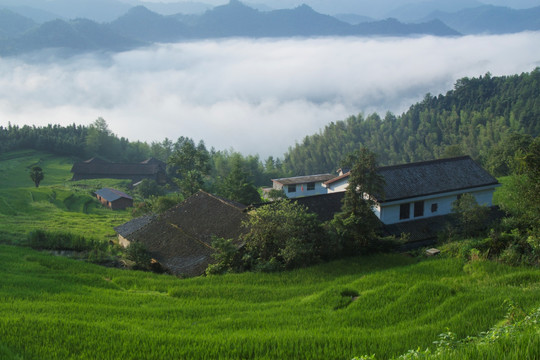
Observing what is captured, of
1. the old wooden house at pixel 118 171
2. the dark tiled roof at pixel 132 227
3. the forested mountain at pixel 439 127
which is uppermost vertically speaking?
the forested mountain at pixel 439 127

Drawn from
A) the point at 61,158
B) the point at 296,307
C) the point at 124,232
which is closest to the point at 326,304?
the point at 296,307

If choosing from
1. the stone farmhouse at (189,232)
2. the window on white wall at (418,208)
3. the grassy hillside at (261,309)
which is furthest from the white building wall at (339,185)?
the grassy hillside at (261,309)

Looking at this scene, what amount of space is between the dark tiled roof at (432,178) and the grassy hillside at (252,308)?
6.86 m

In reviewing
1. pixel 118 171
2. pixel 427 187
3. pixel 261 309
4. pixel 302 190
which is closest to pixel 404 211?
pixel 427 187

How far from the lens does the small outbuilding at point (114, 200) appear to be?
53375mm

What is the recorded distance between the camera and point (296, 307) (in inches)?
538

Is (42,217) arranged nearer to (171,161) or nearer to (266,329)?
(171,161)

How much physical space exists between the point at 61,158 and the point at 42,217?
167ft

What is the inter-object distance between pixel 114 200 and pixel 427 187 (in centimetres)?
3727

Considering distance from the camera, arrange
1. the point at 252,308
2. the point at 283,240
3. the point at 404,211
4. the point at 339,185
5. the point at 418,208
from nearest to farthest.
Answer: the point at 252,308
the point at 283,240
the point at 404,211
the point at 418,208
the point at 339,185

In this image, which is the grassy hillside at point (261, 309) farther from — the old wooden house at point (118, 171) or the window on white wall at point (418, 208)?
the old wooden house at point (118, 171)

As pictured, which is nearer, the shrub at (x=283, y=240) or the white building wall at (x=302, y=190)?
the shrub at (x=283, y=240)

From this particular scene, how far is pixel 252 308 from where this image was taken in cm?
1391

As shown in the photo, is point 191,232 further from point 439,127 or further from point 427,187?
point 439,127
